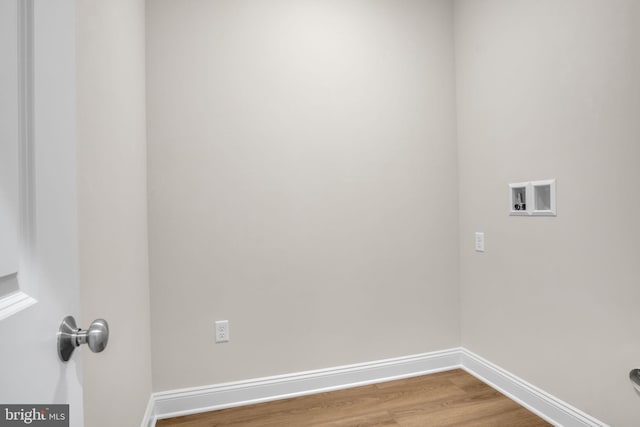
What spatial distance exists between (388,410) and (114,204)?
167 cm

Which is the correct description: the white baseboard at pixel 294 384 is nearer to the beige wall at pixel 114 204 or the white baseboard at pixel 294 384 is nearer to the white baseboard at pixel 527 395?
the white baseboard at pixel 527 395

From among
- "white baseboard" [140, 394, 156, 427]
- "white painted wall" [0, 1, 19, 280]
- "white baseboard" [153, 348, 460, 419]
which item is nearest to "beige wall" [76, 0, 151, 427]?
"white baseboard" [140, 394, 156, 427]

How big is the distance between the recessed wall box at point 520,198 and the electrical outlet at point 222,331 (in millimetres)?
1724

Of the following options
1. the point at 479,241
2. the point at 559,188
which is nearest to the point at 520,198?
the point at 559,188

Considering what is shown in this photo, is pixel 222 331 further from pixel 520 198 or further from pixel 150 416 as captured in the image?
pixel 520 198

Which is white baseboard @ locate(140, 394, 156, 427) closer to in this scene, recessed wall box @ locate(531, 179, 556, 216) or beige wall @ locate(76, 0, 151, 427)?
beige wall @ locate(76, 0, 151, 427)

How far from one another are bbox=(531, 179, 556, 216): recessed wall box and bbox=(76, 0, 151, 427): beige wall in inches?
76.5

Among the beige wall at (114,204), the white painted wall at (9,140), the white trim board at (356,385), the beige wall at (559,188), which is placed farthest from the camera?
the white trim board at (356,385)

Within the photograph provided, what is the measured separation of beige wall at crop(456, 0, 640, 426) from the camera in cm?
144

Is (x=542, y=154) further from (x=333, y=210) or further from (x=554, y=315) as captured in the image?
(x=333, y=210)

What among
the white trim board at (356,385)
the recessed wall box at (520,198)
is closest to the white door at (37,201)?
the white trim board at (356,385)

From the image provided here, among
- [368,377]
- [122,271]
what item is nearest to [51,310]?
[122,271]

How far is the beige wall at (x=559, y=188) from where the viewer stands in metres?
1.44

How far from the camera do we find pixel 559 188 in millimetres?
1702
